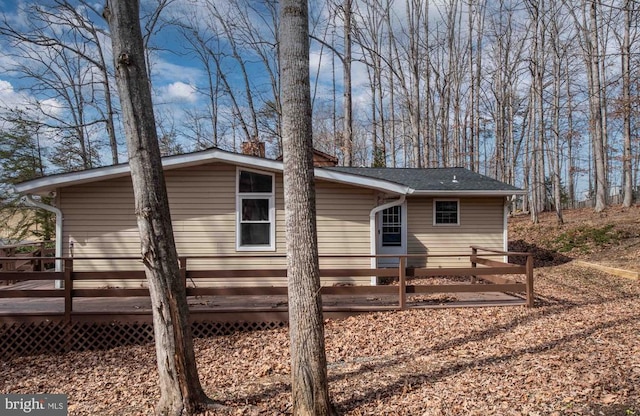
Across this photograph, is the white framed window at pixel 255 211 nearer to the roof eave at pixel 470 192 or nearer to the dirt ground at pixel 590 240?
the roof eave at pixel 470 192

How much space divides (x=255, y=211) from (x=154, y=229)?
5007 millimetres

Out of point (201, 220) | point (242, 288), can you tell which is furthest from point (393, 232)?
point (242, 288)

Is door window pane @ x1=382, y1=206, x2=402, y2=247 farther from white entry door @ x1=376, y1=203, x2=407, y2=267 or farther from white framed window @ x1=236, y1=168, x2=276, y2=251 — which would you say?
white framed window @ x1=236, y1=168, x2=276, y2=251

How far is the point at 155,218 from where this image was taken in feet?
11.0

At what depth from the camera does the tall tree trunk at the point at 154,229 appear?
3324 millimetres

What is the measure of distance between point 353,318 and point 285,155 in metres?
4.04

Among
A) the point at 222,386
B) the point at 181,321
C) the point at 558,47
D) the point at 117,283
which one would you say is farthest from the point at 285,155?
the point at 558,47

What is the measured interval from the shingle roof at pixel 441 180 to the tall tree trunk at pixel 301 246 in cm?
654

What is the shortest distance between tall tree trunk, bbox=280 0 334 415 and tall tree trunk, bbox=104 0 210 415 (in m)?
1.09

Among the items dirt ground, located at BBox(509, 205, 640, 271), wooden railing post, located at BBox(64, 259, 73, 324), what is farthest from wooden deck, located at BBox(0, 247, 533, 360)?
dirt ground, located at BBox(509, 205, 640, 271)

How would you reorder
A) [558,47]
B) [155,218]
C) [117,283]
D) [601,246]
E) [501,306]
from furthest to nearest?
[558,47] → [601,246] → [117,283] → [501,306] → [155,218]

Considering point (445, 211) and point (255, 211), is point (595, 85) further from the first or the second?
point (255, 211)

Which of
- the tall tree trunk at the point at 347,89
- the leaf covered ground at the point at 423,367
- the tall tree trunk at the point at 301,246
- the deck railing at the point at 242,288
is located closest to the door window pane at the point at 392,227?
the deck railing at the point at 242,288

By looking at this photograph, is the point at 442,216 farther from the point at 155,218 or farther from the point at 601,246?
the point at 155,218
